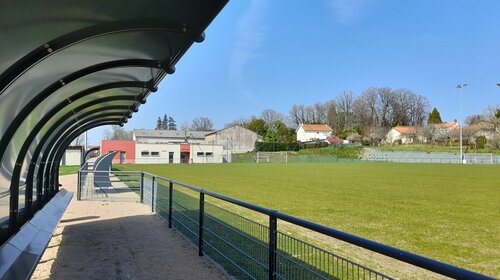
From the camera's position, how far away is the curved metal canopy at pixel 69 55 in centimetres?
324

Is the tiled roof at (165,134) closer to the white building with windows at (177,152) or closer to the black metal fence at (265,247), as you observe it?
the white building with windows at (177,152)

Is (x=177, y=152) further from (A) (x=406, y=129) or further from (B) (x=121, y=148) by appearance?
(A) (x=406, y=129)

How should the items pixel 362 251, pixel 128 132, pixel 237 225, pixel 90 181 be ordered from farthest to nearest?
pixel 128 132
pixel 90 181
pixel 362 251
pixel 237 225

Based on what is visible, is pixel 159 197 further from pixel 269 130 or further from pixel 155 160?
pixel 269 130

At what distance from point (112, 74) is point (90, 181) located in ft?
36.3

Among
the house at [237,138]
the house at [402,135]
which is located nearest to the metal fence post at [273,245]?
the house at [237,138]

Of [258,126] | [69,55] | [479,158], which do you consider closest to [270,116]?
[258,126]

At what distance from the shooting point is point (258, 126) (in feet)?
348

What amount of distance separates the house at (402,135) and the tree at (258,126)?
2986cm

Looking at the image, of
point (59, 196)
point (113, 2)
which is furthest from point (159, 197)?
point (113, 2)

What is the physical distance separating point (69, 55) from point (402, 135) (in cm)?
9615

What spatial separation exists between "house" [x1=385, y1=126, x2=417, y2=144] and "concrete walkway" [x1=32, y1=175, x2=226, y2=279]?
286ft

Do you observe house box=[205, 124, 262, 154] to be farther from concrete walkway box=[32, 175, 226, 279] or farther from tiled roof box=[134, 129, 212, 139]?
concrete walkway box=[32, 175, 226, 279]

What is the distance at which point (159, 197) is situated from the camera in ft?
35.3
